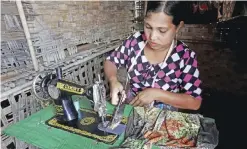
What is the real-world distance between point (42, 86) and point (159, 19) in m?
0.82

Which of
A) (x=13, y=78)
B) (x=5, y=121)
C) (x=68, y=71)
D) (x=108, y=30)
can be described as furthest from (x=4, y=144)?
(x=108, y=30)

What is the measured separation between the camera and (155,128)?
1.21m

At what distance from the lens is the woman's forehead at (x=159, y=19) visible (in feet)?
4.39

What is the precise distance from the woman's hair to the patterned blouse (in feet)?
0.90

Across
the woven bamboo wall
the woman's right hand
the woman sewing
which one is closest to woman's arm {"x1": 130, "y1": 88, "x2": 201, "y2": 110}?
the woman sewing

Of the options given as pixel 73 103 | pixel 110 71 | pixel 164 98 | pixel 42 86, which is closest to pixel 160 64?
pixel 164 98

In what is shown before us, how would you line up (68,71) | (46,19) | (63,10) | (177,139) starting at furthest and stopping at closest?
(68,71) → (63,10) → (46,19) → (177,139)

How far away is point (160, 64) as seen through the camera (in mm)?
1616

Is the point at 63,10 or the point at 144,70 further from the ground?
the point at 63,10

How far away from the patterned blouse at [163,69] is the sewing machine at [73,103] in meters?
0.48

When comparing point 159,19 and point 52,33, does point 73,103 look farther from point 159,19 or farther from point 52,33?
point 159,19

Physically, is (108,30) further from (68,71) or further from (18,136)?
(18,136)

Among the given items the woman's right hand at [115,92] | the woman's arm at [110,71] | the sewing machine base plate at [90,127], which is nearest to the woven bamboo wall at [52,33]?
the woman's arm at [110,71]

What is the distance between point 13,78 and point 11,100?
0.14 metres
